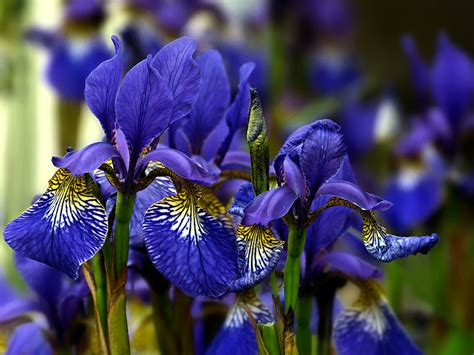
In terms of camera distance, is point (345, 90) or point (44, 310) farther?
point (345, 90)

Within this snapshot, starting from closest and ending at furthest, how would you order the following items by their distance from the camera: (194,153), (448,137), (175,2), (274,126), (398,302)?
1. (194,153)
2. (398,302)
3. (448,137)
4. (274,126)
5. (175,2)

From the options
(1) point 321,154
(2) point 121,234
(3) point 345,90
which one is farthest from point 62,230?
(3) point 345,90

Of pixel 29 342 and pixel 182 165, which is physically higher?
pixel 182 165

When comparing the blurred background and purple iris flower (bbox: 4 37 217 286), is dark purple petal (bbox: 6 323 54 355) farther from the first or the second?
the blurred background

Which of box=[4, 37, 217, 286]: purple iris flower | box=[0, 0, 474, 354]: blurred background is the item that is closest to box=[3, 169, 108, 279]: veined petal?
box=[4, 37, 217, 286]: purple iris flower

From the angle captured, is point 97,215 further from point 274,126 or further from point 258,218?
point 274,126

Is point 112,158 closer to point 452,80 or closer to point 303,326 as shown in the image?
point 303,326

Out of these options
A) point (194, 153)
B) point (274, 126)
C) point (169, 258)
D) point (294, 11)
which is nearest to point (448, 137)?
point (274, 126)
